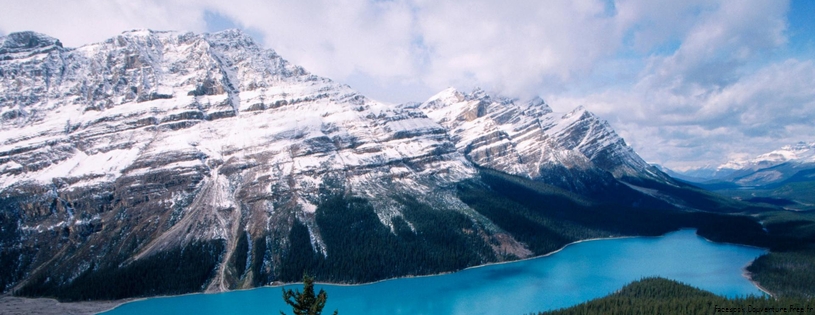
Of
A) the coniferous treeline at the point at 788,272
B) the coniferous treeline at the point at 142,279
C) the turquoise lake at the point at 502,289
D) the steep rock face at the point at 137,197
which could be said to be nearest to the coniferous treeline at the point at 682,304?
the turquoise lake at the point at 502,289

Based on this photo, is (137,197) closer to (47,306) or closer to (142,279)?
(142,279)

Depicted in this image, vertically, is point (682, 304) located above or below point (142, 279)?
above

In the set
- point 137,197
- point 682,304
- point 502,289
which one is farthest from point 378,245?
point 682,304

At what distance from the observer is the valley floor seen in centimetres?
12006

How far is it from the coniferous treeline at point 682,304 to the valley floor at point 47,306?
104667 millimetres

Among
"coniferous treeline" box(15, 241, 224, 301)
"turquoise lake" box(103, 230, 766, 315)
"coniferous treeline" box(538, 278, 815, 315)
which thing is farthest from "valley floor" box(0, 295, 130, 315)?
"coniferous treeline" box(538, 278, 815, 315)

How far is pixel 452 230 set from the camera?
17662cm

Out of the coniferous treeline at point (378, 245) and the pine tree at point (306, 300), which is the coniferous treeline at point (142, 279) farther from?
the pine tree at point (306, 300)

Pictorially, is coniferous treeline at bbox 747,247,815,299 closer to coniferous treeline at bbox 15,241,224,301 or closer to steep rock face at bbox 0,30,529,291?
steep rock face at bbox 0,30,529,291

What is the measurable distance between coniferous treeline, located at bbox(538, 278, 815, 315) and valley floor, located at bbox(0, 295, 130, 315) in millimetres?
104667

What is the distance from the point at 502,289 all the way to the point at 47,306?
109657 mm

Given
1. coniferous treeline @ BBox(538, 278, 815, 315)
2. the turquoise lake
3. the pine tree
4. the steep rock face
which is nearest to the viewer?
the pine tree

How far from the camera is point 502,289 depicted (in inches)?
5212

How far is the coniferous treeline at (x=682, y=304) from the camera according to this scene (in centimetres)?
8144
